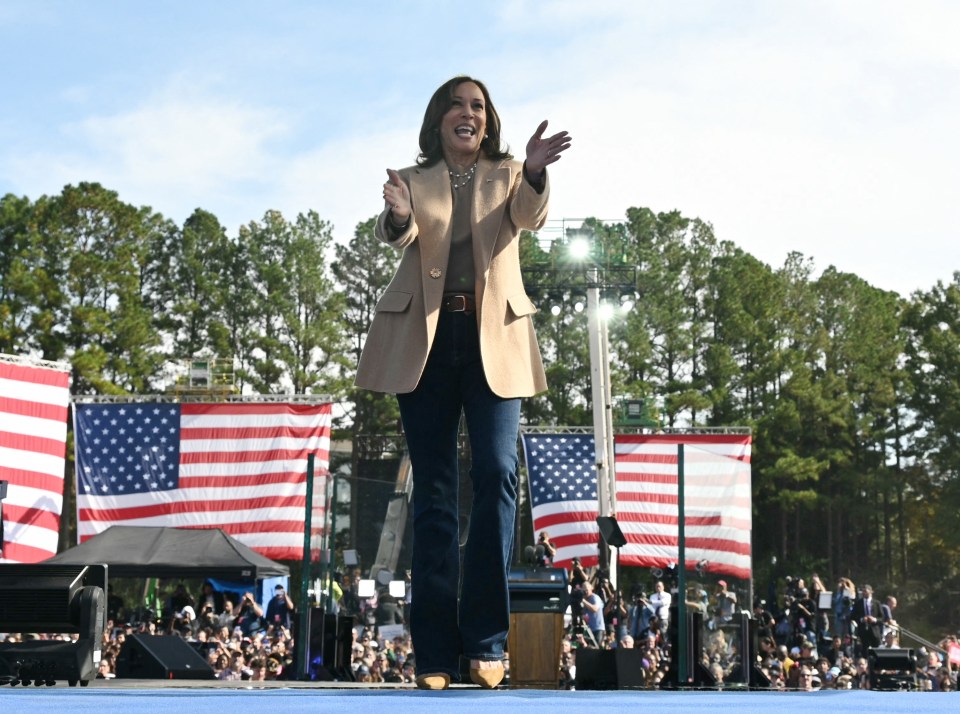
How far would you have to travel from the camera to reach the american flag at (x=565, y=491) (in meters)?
22.7

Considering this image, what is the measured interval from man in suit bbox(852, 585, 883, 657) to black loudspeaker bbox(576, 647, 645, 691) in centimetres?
1030

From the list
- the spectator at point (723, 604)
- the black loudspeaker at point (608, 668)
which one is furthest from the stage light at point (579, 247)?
the black loudspeaker at point (608, 668)

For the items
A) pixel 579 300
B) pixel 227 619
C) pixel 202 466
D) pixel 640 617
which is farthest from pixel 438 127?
pixel 579 300

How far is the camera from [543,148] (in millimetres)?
3381

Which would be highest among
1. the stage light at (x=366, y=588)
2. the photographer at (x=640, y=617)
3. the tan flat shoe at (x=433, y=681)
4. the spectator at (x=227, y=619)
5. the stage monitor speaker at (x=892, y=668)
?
the tan flat shoe at (x=433, y=681)

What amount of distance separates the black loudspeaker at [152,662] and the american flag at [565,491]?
1495cm

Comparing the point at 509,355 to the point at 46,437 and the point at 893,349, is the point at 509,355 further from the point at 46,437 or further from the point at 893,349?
the point at 893,349

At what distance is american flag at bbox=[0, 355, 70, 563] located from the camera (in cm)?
1928

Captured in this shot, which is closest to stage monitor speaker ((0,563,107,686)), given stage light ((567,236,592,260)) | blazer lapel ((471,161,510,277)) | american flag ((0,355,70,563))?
blazer lapel ((471,161,510,277))

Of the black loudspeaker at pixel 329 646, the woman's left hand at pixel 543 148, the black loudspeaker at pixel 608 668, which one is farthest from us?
the black loudspeaker at pixel 329 646

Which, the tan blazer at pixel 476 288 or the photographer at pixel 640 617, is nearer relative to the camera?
the tan blazer at pixel 476 288

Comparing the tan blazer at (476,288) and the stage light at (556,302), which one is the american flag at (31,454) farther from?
the tan blazer at (476,288)

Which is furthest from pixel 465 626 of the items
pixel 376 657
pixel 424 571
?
pixel 376 657

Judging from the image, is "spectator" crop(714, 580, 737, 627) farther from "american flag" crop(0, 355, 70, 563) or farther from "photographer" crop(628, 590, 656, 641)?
"american flag" crop(0, 355, 70, 563)
